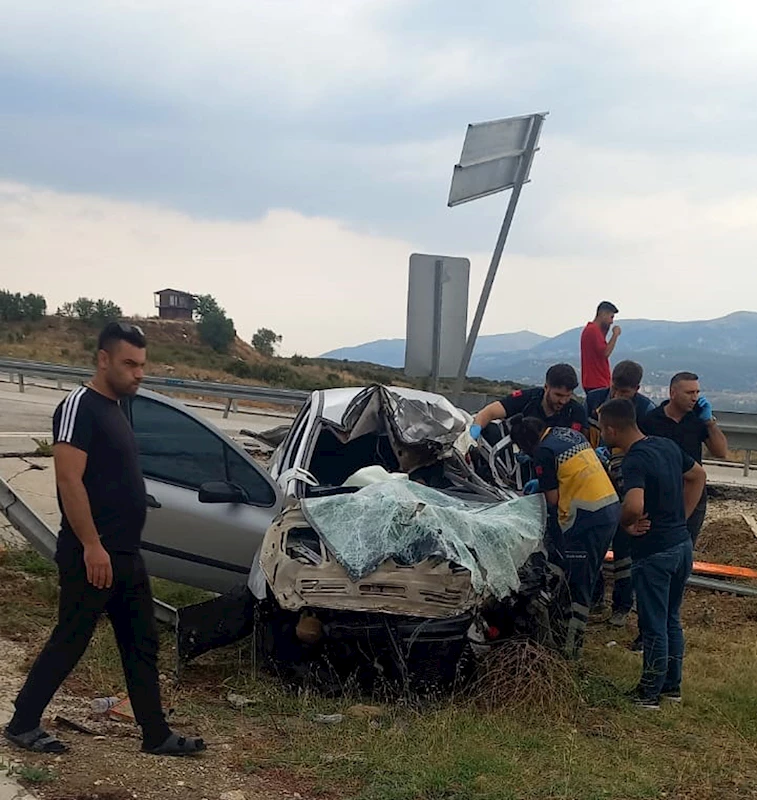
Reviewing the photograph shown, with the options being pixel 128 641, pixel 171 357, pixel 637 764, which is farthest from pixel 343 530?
pixel 171 357

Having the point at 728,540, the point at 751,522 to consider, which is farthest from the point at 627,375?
the point at 751,522

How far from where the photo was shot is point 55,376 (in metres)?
20.2

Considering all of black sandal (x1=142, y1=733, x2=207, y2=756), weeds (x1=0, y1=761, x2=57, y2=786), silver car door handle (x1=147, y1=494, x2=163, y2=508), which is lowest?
black sandal (x1=142, y1=733, x2=207, y2=756)

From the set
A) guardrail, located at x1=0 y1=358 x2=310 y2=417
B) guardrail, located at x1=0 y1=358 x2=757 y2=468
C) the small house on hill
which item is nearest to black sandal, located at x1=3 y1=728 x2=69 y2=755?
guardrail, located at x1=0 y1=358 x2=757 y2=468

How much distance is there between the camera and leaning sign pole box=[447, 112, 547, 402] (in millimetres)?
7785

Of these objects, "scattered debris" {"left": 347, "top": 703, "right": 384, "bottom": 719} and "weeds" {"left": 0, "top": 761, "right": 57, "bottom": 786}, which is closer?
"weeds" {"left": 0, "top": 761, "right": 57, "bottom": 786}

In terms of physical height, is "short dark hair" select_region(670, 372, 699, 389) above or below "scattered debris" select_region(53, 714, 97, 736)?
above

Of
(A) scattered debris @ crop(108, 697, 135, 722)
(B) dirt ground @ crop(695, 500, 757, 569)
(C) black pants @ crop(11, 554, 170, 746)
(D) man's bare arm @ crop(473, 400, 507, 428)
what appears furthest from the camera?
(B) dirt ground @ crop(695, 500, 757, 569)

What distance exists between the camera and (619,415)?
516 centimetres

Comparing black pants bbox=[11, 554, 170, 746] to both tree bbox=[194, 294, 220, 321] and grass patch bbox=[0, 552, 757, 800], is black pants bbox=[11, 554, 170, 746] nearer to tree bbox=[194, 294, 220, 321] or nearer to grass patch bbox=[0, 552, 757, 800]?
grass patch bbox=[0, 552, 757, 800]

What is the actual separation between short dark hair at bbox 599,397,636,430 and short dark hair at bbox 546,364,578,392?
1.15 m

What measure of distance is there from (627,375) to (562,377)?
0.46 metres

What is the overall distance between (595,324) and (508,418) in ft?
7.06

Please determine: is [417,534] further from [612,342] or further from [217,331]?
[217,331]
